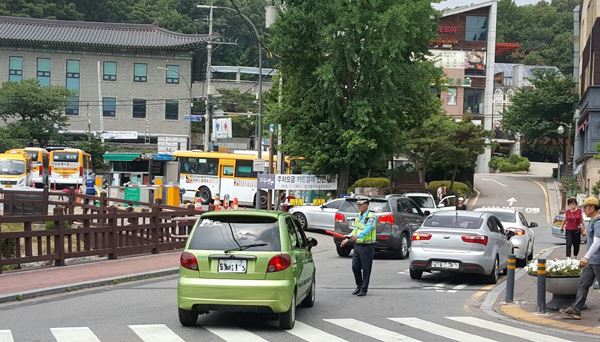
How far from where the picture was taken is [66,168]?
168ft

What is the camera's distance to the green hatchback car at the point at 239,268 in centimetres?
1011

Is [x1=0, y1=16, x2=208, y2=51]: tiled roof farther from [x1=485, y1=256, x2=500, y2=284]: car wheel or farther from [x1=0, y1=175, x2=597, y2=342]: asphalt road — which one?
[x1=0, y1=175, x2=597, y2=342]: asphalt road

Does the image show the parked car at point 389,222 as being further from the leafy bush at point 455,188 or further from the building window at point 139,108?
the building window at point 139,108

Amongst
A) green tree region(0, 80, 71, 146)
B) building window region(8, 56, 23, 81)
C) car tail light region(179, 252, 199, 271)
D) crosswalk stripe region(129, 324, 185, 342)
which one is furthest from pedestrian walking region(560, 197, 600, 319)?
building window region(8, 56, 23, 81)

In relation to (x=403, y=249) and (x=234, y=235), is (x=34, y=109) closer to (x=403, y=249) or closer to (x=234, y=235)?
(x=403, y=249)

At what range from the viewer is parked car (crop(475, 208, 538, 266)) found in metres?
21.0

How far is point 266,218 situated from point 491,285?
7.80 meters

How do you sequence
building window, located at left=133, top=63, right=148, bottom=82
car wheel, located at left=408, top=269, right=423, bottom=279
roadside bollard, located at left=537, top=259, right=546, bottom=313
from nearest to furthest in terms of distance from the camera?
1. roadside bollard, located at left=537, top=259, right=546, bottom=313
2. car wheel, located at left=408, top=269, right=423, bottom=279
3. building window, located at left=133, top=63, right=148, bottom=82

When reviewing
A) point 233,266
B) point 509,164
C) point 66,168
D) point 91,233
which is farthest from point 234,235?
point 509,164

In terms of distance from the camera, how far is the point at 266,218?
10.7m

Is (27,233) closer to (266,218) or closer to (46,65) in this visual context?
(266,218)

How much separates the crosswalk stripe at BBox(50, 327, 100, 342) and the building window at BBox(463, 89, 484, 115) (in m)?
69.2

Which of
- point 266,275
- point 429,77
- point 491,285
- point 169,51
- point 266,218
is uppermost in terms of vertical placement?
point 169,51

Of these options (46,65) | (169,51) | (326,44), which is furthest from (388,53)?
(46,65)
